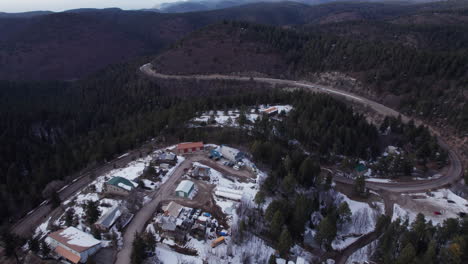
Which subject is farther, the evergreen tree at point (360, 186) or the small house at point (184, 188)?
the evergreen tree at point (360, 186)

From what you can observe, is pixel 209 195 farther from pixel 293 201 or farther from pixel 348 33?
pixel 348 33

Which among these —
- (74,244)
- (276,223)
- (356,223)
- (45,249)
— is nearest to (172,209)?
(74,244)

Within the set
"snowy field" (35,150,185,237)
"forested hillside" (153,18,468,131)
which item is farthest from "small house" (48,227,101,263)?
"forested hillside" (153,18,468,131)

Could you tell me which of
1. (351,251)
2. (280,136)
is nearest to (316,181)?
(351,251)

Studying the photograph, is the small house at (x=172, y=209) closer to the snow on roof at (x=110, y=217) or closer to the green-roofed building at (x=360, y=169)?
the snow on roof at (x=110, y=217)

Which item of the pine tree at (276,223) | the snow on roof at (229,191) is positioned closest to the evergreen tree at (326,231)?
the pine tree at (276,223)

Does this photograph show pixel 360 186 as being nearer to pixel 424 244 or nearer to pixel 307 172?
pixel 307 172
